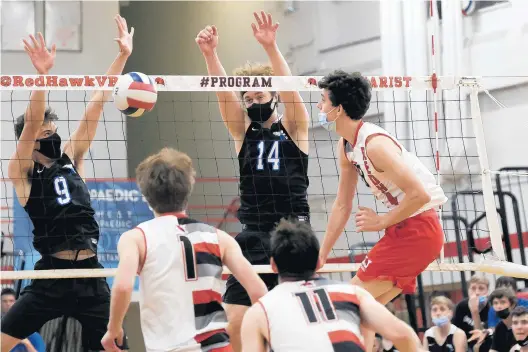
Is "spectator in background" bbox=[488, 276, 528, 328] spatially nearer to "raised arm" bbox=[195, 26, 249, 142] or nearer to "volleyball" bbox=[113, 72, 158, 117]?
"raised arm" bbox=[195, 26, 249, 142]

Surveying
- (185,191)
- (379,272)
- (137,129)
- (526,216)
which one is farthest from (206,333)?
(137,129)

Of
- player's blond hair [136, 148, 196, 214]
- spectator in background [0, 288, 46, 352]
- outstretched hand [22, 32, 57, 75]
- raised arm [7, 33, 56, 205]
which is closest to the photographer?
player's blond hair [136, 148, 196, 214]

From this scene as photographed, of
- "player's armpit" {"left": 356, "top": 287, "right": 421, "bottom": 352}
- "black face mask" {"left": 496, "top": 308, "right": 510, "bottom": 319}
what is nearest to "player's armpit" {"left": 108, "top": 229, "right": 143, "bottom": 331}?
"player's armpit" {"left": 356, "top": 287, "right": 421, "bottom": 352}

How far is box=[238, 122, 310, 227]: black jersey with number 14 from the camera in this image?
275 inches

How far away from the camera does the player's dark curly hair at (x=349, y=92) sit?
598cm

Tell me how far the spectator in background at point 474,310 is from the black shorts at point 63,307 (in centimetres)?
453

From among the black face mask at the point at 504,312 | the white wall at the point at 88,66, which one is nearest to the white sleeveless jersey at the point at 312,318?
the black face mask at the point at 504,312

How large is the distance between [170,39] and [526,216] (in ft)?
24.6

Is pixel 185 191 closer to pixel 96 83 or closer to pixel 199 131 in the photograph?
pixel 96 83

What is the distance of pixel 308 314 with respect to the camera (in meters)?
4.27

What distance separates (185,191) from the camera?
4867 millimetres

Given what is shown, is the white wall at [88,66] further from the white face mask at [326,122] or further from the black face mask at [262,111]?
the white face mask at [326,122]

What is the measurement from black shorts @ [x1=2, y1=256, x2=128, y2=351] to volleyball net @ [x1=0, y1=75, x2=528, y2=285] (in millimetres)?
94

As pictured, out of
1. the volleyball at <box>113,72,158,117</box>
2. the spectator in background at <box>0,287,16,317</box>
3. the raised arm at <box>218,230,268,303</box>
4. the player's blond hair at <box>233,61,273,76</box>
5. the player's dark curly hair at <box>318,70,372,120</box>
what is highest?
the player's blond hair at <box>233,61,273,76</box>
